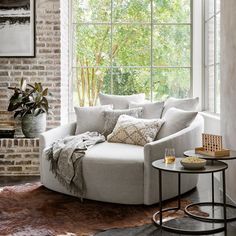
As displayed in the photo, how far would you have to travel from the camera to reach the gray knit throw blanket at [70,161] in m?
3.72

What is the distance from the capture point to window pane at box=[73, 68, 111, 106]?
5598 millimetres

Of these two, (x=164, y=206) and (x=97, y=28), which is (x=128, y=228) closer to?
(x=164, y=206)

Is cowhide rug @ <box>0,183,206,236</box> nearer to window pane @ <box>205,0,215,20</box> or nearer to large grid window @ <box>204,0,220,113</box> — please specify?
large grid window @ <box>204,0,220,113</box>

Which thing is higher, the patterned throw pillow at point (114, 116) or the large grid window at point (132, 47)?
the large grid window at point (132, 47)

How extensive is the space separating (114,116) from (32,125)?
1.06 metres

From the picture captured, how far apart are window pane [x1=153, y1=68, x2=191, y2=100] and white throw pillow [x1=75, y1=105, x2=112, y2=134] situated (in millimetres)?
1118

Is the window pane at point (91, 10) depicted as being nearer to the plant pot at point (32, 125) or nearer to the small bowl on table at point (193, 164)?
the plant pot at point (32, 125)

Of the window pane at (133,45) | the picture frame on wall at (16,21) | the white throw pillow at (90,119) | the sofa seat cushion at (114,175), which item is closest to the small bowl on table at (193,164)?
the sofa seat cushion at (114,175)

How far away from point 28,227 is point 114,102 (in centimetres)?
223

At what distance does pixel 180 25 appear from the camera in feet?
18.4

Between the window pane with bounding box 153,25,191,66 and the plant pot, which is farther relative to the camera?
the window pane with bounding box 153,25,191,66

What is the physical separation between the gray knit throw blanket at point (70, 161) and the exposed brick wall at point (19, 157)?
2.70ft

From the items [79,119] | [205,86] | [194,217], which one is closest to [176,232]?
[194,217]

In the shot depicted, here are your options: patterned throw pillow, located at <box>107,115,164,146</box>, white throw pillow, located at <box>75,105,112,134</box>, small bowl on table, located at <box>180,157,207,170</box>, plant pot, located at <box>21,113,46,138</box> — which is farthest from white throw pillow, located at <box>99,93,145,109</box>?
small bowl on table, located at <box>180,157,207,170</box>
